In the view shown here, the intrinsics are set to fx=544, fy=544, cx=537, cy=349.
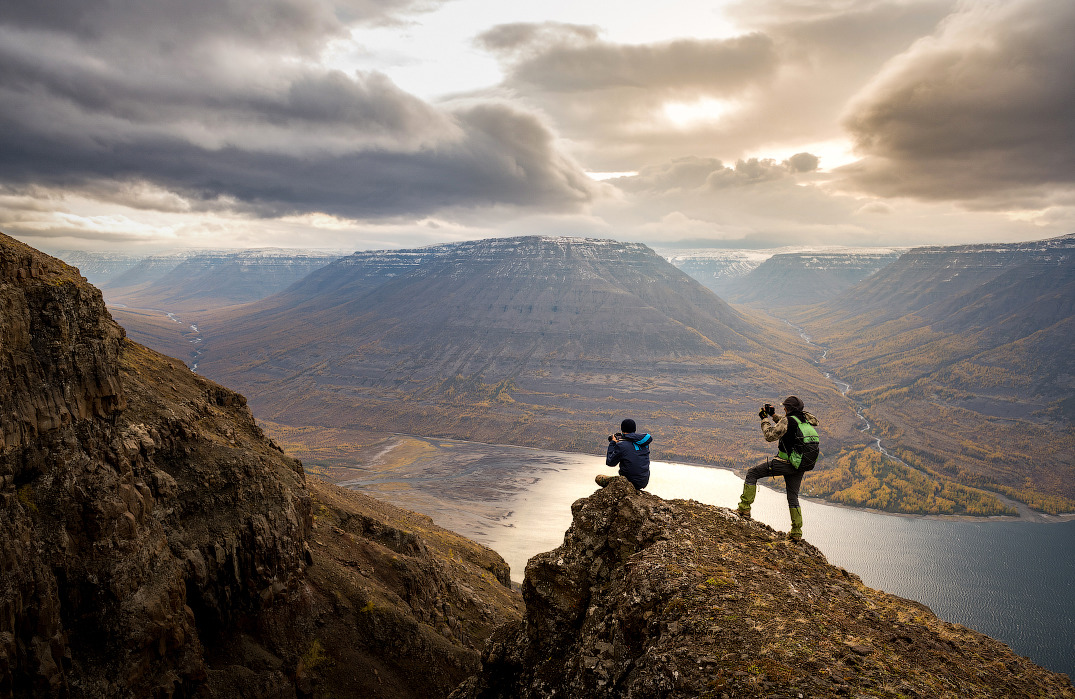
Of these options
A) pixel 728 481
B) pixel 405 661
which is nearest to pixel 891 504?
pixel 728 481

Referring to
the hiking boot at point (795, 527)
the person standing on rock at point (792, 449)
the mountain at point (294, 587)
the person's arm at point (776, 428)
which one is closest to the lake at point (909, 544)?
the mountain at point (294, 587)

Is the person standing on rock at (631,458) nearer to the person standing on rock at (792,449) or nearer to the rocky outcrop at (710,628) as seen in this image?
the rocky outcrop at (710,628)

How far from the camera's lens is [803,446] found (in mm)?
16281

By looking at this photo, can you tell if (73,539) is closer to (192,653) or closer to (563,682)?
(192,653)

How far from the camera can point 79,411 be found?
3055cm

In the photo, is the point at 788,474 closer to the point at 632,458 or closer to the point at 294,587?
the point at 632,458

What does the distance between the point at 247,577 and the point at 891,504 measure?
197341 millimetres

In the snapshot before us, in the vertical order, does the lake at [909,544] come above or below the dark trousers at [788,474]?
below

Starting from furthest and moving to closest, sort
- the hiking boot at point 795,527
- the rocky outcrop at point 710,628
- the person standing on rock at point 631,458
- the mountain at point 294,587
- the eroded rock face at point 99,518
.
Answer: the eroded rock face at point 99,518 < the person standing on rock at point 631,458 < the hiking boot at point 795,527 < the mountain at point 294,587 < the rocky outcrop at point 710,628

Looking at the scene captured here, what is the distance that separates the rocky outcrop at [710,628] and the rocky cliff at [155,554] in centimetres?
2229

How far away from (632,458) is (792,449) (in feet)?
15.9

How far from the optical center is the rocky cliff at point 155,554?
2684 centimetres

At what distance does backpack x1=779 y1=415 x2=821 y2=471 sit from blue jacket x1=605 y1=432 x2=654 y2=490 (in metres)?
4.37

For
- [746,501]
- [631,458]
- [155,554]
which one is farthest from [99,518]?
[746,501]
